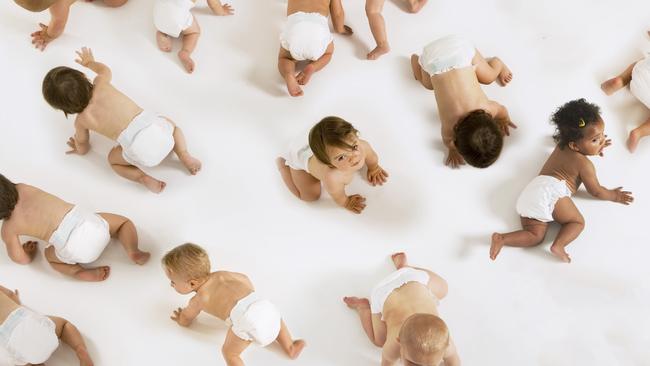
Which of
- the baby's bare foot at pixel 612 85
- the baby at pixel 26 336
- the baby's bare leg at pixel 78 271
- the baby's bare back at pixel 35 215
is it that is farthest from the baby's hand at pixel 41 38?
the baby's bare foot at pixel 612 85

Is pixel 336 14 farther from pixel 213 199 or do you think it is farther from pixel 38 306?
pixel 38 306

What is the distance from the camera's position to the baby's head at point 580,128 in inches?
66.2

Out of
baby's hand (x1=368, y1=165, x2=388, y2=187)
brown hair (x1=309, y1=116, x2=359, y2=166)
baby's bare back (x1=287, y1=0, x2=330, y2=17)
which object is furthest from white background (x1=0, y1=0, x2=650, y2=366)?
brown hair (x1=309, y1=116, x2=359, y2=166)

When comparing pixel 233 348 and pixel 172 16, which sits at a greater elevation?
pixel 172 16

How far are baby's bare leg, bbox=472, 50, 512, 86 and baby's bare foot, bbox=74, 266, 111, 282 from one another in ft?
3.68

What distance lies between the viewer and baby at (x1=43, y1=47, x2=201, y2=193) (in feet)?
5.58

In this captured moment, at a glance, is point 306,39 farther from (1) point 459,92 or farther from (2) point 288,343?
(2) point 288,343

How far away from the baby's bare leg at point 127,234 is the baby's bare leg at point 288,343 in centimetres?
41

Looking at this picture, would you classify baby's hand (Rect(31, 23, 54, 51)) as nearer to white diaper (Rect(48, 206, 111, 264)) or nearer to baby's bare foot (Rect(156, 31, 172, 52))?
baby's bare foot (Rect(156, 31, 172, 52))

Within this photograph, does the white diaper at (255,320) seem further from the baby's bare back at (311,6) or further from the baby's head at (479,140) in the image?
the baby's bare back at (311,6)

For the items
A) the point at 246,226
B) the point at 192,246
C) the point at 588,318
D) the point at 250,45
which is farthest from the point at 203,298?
the point at 588,318

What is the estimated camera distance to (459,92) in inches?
69.8

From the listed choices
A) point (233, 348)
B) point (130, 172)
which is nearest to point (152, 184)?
point (130, 172)

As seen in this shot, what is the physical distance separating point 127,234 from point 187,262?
27 centimetres
